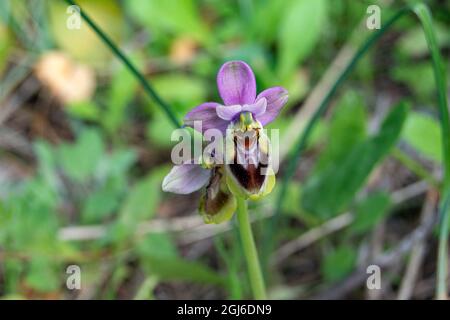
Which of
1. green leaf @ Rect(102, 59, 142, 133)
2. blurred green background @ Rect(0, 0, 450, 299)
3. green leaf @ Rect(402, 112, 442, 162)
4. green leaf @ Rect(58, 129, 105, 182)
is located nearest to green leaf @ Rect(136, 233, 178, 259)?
blurred green background @ Rect(0, 0, 450, 299)

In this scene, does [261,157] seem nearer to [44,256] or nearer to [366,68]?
[44,256]

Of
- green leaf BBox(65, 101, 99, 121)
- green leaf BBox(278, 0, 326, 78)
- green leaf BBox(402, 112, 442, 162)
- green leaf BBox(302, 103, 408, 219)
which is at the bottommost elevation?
green leaf BBox(302, 103, 408, 219)

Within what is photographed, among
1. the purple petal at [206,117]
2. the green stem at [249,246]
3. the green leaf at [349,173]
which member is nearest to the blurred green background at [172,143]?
the green leaf at [349,173]

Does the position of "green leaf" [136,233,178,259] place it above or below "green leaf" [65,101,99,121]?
below

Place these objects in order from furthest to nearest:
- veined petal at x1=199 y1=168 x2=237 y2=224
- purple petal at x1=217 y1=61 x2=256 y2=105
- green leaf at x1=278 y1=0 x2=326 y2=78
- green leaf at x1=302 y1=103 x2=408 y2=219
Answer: green leaf at x1=278 y1=0 x2=326 y2=78 < green leaf at x1=302 y1=103 x2=408 y2=219 < veined petal at x1=199 y1=168 x2=237 y2=224 < purple petal at x1=217 y1=61 x2=256 y2=105

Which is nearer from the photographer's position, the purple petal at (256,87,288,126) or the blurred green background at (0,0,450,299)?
the purple petal at (256,87,288,126)

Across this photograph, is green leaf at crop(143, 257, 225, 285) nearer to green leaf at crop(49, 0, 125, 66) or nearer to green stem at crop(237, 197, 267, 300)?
green stem at crop(237, 197, 267, 300)
